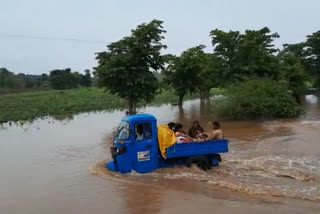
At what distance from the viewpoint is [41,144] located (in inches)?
819

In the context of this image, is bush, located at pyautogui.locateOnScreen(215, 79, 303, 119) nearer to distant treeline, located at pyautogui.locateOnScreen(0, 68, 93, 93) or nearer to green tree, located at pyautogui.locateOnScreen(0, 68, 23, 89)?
distant treeline, located at pyautogui.locateOnScreen(0, 68, 93, 93)

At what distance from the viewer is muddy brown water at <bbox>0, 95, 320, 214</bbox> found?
32.3 feet

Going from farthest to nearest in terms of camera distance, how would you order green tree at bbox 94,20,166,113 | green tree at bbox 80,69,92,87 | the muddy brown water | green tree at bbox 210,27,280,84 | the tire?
1. green tree at bbox 80,69,92,87
2. green tree at bbox 210,27,280,84
3. green tree at bbox 94,20,166,113
4. the tire
5. the muddy brown water

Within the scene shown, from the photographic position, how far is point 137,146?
481 inches

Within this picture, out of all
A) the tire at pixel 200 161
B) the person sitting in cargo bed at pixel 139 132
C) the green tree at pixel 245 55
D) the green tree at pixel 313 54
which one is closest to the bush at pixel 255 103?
the green tree at pixel 245 55

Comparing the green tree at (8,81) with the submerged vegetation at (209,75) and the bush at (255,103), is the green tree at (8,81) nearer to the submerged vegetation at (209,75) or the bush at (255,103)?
the submerged vegetation at (209,75)

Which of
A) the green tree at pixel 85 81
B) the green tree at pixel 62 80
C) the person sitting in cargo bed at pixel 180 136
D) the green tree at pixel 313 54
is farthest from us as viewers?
the green tree at pixel 85 81

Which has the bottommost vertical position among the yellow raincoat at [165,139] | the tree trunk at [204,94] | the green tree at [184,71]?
the yellow raincoat at [165,139]

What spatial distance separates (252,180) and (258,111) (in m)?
15.8

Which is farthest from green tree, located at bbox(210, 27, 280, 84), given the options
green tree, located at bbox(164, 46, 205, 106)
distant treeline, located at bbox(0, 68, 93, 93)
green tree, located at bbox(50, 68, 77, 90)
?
green tree, located at bbox(50, 68, 77, 90)

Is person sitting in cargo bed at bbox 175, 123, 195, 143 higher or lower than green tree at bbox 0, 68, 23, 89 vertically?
lower

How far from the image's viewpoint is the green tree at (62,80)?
7656 centimetres

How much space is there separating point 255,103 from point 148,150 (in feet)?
52.3

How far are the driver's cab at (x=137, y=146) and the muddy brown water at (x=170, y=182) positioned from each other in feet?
0.91
